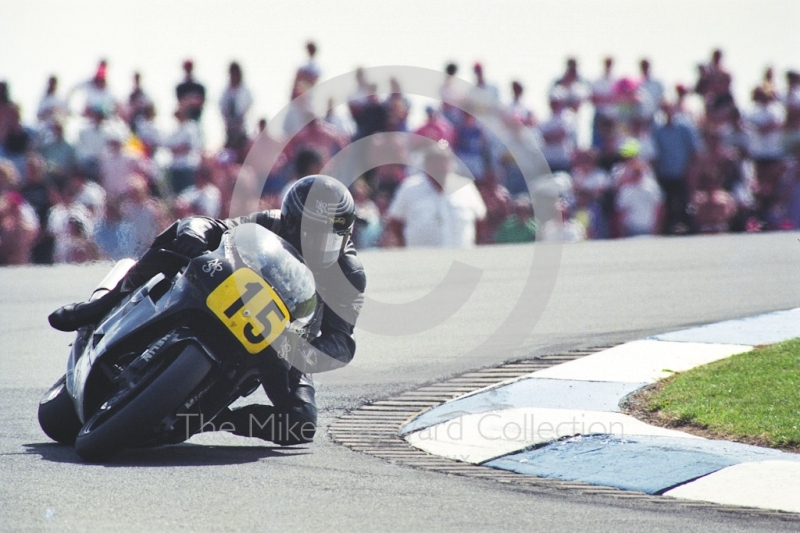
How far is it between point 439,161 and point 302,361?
9.17 m

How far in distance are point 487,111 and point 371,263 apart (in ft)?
15.5

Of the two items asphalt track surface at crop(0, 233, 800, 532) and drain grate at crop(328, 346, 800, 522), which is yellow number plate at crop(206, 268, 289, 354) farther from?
drain grate at crop(328, 346, 800, 522)

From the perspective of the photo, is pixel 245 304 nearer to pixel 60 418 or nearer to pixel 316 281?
pixel 316 281

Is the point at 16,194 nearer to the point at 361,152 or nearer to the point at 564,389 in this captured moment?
the point at 361,152

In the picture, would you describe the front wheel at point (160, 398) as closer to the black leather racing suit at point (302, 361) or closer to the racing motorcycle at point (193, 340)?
the racing motorcycle at point (193, 340)

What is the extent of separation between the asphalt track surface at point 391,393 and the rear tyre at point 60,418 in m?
0.12

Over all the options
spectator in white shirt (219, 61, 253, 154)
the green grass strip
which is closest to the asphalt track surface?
the green grass strip

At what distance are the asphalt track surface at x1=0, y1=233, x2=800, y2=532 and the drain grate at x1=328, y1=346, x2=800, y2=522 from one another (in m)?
0.12

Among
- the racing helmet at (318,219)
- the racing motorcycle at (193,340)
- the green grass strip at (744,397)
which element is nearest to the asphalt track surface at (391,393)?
the racing motorcycle at (193,340)

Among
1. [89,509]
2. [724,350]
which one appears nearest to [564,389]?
[724,350]

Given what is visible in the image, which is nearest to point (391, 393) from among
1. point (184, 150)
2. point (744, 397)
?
point (744, 397)

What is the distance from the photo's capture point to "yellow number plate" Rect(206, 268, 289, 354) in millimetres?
5961

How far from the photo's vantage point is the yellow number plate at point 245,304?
5.96 metres

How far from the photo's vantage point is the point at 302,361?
641 cm
